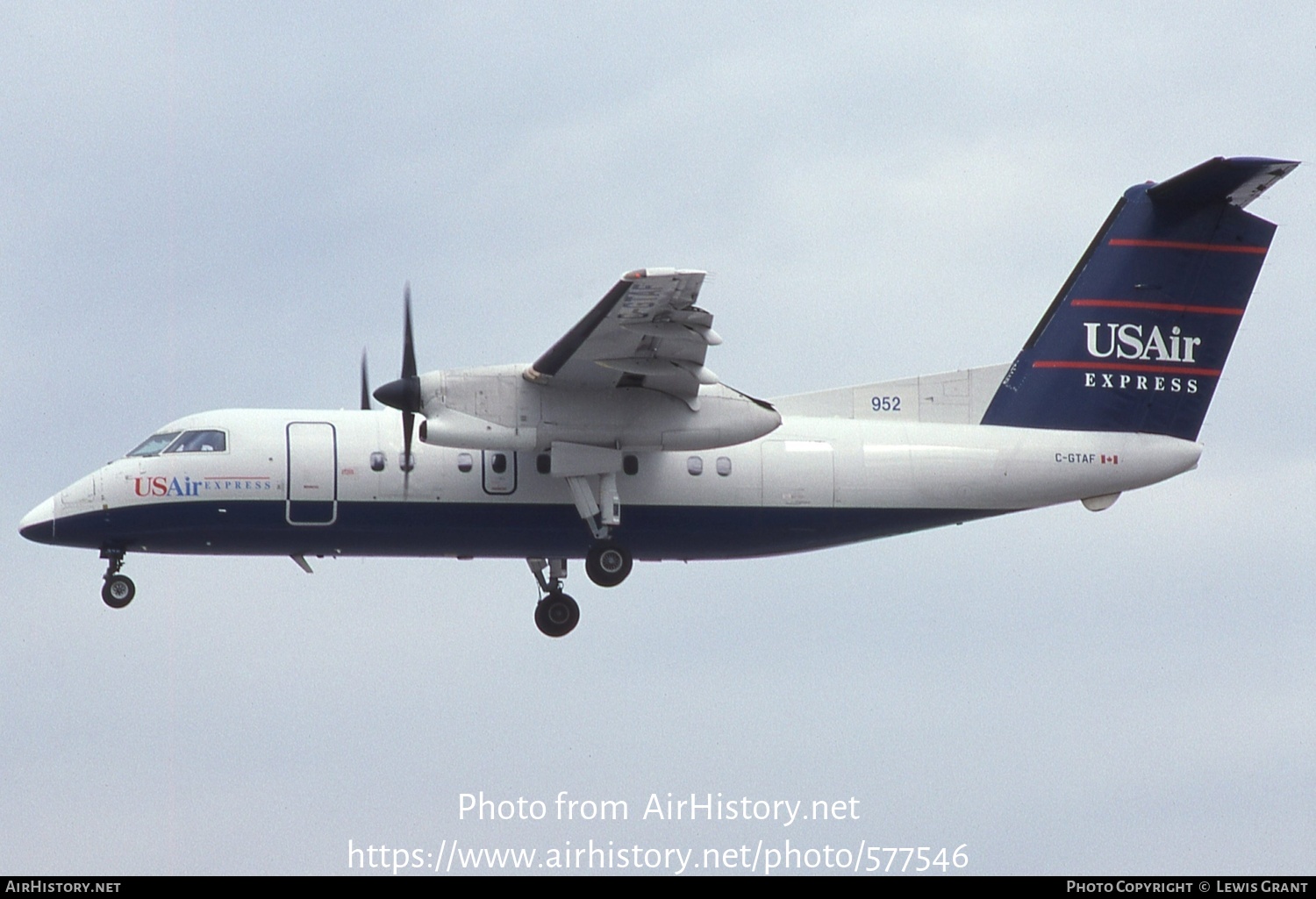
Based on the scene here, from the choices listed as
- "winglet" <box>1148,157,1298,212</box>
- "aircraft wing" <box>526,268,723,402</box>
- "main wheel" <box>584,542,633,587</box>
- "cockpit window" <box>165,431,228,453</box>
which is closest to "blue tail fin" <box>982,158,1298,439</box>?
"winglet" <box>1148,157,1298,212</box>

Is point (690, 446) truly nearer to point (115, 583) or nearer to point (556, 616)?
point (556, 616)

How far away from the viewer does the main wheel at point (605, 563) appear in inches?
775

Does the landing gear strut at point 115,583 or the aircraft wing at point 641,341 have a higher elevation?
the aircraft wing at point 641,341

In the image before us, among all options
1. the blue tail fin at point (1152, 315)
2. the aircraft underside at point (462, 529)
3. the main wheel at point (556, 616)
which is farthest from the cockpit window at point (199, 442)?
the blue tail fin at point (1152, 315)

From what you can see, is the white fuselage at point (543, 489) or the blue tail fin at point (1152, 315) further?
the blue tail fin at point (1152, 315)

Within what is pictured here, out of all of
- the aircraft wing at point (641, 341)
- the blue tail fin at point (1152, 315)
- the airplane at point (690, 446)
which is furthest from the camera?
the blue tail fin at point (1152, 315)

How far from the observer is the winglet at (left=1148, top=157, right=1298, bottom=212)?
20.4 m

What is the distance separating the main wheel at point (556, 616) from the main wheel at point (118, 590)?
474 cm

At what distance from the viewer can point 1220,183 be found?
20953 mm

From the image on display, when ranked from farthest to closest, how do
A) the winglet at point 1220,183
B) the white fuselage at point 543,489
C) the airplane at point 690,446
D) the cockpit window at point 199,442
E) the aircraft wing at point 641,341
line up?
the winglet at point 1220,183 → the cockpit window at point 199,442 → the white fuselage at point 543,489 → the airplane at point 690,446 → the aircraft wing at point 641,341

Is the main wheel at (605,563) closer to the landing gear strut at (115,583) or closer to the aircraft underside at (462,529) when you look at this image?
the aircraft underside at (462,529)

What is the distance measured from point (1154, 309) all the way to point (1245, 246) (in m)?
1.37

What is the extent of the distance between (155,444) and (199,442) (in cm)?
59

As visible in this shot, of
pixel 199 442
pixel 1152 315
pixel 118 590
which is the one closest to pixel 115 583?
pixel 118 590
